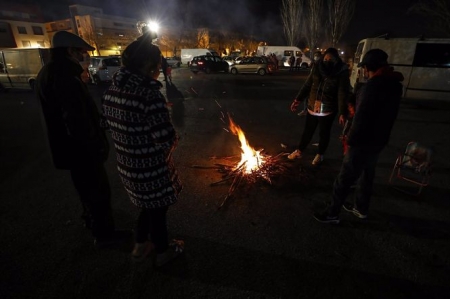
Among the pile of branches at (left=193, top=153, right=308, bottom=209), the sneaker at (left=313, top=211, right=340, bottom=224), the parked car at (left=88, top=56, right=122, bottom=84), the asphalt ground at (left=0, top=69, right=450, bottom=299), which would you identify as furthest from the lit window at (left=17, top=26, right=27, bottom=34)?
the sneaker at (left=313, top=211, right=340, bottom=224)

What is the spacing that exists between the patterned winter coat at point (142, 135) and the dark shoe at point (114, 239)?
3.23 ft

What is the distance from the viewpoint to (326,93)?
431 cm

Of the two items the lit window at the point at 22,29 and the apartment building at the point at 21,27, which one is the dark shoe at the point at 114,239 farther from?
the lit window at the point at 22,29

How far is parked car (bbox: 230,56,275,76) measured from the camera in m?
21.5

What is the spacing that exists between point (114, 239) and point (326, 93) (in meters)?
4.01

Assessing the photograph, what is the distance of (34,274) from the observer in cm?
246

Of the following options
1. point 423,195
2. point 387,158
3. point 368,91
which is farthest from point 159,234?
point 387,158

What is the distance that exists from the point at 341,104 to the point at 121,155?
373cm

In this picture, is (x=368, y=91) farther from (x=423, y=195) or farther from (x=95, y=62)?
(x=95, y=62)

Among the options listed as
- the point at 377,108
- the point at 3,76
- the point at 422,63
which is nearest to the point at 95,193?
the point at 377,108

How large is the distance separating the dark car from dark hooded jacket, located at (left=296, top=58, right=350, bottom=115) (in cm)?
1986

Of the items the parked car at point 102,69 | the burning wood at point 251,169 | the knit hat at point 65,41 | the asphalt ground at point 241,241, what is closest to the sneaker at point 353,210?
the asphalt ground at point 241,241

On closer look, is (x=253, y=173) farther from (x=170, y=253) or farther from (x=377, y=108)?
(x=377, y=108)

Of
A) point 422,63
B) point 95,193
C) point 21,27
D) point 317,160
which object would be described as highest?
point 21,27
